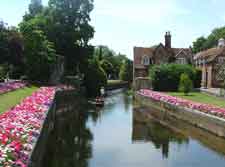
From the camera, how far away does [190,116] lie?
21.0m

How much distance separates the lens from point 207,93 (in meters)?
35.6

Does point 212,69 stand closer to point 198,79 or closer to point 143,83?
point 198,79

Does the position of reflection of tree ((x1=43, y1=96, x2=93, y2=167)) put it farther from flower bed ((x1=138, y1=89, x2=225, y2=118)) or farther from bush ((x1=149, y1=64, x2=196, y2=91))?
bush ((x1=149, y1=64, x2=196, y2=91))

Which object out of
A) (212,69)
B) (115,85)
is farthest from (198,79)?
(115,85)

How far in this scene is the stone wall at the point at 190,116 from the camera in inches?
662

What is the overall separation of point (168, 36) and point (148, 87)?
1388 cm

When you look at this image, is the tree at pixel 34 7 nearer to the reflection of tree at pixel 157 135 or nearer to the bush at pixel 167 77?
the bush at pixel 167 77

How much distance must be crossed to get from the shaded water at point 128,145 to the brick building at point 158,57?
105 feet

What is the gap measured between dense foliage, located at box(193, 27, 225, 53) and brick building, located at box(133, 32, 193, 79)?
16805mm

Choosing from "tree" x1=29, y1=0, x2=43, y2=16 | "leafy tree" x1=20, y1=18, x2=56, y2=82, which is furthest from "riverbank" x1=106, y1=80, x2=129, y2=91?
"leafy tree" x1=20, y1=18, x2=56, y2=82

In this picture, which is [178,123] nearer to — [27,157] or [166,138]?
[166,138]

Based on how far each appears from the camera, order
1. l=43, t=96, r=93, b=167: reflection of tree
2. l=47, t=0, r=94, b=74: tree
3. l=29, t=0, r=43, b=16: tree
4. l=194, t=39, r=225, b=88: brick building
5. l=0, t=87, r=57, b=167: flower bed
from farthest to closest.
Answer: l=29, t=0, r=43, b=16: tree
l=194, t=39, r=225, b=88: brick building
l=47, t=0, r=94, b=74: tree
l=43, t=96, r=93, b=167: reflection of tree
l=0, t=87, r=57, b=167: flower bed

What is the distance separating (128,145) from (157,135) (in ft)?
10.9

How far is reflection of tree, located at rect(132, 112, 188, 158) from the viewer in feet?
52.0
